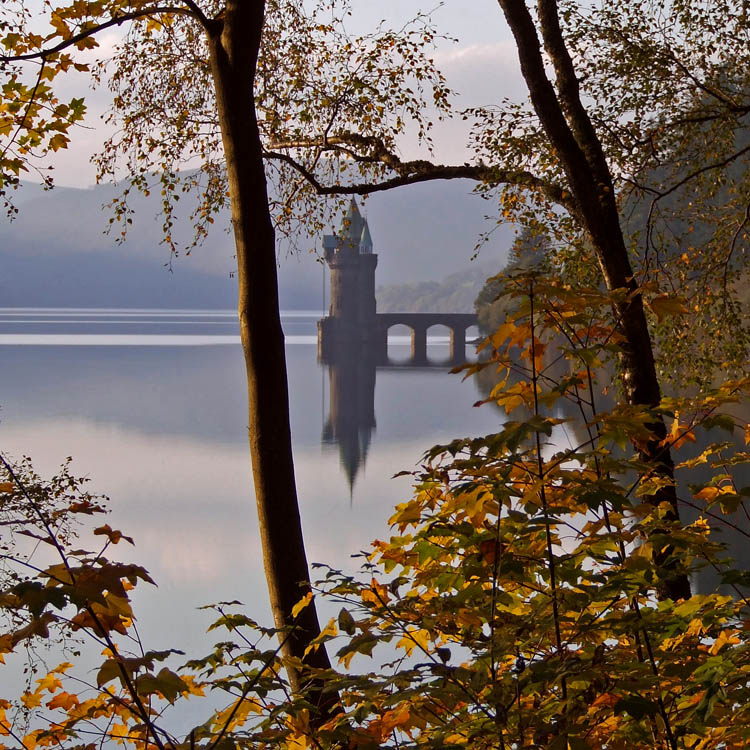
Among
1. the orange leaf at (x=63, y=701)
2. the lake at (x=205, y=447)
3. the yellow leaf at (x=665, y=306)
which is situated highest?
the yellow leaf at (x=665, y=306)

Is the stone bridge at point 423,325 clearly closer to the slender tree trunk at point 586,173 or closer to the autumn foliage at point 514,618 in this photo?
the slender tree trunk at point 586,173

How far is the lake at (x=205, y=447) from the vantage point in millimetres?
19047

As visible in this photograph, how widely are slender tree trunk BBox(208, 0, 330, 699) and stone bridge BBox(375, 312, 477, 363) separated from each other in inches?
2604

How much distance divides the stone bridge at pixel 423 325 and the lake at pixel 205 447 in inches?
181

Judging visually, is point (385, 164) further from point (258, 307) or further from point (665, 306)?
point (665, 306)

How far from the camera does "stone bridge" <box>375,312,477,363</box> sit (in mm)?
73375

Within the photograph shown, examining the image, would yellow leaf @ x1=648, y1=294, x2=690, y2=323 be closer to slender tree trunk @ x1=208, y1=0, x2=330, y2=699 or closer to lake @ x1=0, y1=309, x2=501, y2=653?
slender tree trunk @ x1=208, y1=0, x2=330, y2=699

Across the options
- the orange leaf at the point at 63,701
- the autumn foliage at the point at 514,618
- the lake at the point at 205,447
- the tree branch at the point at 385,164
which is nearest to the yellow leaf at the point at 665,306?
the autumn foliage at the point at 514,618

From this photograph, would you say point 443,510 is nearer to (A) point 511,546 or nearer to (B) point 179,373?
(A) point 511,546

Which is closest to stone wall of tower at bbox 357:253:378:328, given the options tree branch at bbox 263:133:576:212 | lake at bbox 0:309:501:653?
lake at bbox 0:309:501:653

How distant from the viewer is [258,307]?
4.30 metres

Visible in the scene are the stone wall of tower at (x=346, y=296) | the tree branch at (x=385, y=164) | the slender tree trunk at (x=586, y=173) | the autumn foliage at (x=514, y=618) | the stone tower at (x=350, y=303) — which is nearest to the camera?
the autumn foliage at (x=514, y=618)

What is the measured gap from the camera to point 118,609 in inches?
62.9

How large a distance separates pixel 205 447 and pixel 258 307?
30678 millimetres
